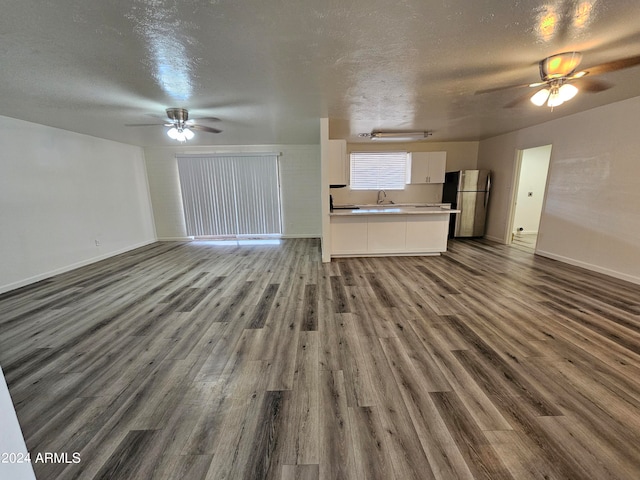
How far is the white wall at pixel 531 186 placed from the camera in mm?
6105

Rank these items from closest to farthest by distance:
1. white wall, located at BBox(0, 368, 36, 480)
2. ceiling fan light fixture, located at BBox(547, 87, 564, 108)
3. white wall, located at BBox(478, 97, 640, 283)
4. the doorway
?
white wall, located at BBox(0, 368, 36, 480)
ceiling fan light fixture, located at BBox(547, 87, 564, 108)
white wall, located at BBox(478, 97, 640, 283)
the doorway

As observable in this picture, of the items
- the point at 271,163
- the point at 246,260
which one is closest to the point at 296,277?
the point at 246,260

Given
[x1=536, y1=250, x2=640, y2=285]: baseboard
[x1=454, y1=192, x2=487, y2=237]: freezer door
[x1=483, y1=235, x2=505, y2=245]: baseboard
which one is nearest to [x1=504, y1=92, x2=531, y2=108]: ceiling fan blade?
[x1=536, y1=250, x2=640, y2=285]: baseboard

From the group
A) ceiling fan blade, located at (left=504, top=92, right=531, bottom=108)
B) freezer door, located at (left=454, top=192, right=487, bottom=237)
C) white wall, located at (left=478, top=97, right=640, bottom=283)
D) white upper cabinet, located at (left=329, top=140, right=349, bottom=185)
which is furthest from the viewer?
freezer door, located at (left=454, top=192, right=487, bottom=237)

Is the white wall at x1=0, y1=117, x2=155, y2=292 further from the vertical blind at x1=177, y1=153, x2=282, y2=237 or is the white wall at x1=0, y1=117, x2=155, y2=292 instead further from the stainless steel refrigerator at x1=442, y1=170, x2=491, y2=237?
the stainless steel refrigerator at x1=442, y1=170, x2=491, y2=237

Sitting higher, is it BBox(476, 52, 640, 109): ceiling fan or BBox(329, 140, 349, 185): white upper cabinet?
BBox(476, 52, 640, 109): ceiling fan

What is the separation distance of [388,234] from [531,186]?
14.7 feet

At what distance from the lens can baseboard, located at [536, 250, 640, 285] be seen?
3.39m

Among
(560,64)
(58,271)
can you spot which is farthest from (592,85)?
(58,271)

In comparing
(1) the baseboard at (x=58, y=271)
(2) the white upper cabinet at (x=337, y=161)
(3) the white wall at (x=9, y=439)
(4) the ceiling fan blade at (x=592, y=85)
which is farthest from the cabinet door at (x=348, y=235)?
(1) the baseboard at (x=58, y=271)

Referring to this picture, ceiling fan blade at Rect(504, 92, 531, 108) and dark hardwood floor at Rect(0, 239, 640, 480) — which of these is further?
ceiling fan blade at Rect(504, 92, 531, 108)

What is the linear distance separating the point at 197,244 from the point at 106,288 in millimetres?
2814

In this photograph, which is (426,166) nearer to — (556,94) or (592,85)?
(592,85)

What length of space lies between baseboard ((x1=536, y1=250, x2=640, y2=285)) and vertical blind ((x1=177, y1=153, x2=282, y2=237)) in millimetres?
5664
